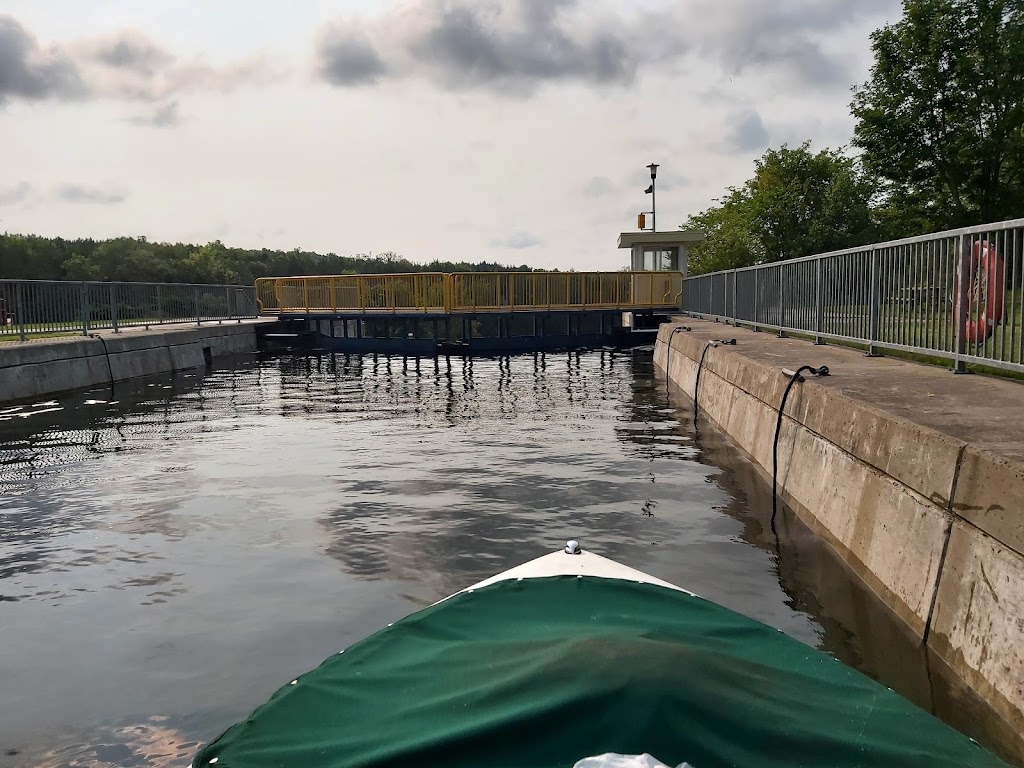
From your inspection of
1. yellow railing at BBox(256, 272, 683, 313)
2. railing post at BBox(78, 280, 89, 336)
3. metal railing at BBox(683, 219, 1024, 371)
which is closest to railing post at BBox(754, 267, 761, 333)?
metal railing at BBox(683, 219, 1024, 371)

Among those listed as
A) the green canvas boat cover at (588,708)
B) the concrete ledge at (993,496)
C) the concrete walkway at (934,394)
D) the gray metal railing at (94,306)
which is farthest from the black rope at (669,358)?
the green canvas boat cover at (588,708)

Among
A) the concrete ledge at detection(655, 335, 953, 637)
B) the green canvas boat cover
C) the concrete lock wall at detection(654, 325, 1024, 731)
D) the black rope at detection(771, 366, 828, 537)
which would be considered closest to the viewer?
the green canvas boat cover

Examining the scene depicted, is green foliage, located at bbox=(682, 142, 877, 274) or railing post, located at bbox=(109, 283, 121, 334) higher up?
green foliage, located at bbox=(682, 142, 877, 274)

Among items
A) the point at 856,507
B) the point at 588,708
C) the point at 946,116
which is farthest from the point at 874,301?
the point at 946,116

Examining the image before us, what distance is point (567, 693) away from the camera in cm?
268

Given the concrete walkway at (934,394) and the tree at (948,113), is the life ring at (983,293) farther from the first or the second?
the tree at (948,113)

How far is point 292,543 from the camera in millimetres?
7223

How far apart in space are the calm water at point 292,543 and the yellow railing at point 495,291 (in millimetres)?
18646

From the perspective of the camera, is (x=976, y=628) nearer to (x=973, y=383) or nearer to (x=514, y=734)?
(x=514, y=734)

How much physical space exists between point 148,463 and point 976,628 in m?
9.26

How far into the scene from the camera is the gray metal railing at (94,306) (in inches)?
730

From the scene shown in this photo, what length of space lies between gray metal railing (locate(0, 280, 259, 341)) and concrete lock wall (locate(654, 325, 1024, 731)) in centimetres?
1639

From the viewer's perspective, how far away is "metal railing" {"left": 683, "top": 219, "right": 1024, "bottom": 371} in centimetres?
794

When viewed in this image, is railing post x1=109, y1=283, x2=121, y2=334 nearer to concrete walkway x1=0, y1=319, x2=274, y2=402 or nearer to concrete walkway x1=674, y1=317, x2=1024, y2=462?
concrete walkway x1=0, y1=319, x2=274, y2=402
